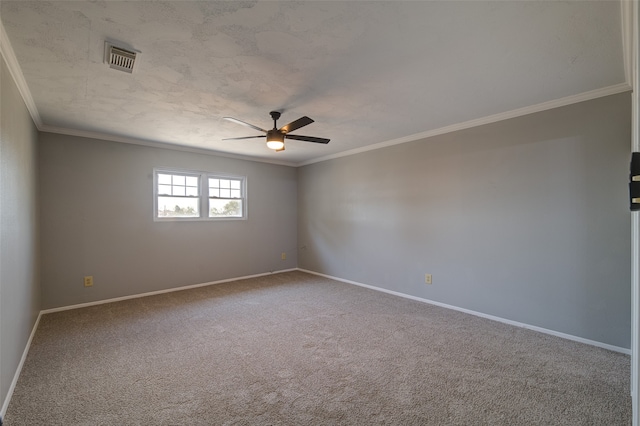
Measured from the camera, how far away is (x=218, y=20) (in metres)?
1.72

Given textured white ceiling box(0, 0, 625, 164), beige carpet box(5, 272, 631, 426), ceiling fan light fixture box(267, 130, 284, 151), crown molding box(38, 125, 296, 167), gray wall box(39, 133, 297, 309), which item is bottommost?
beige carpet box(5, 272, 631, 426)

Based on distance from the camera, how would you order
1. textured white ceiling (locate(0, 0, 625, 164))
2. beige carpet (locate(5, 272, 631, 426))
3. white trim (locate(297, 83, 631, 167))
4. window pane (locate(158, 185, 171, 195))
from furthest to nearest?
1. window pane (locate(158, 185, 171, 195))
2. white trim (locate(297, 83, 631, 167))
3. beige carpet (locate(5, 272, 631, 426))
4. textured white ceiling (locate(0, 0, 625, 164))

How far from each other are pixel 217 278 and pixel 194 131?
105 inches

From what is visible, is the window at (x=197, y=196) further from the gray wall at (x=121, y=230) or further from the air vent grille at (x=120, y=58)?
the air vent grille at (x=120, y=58)

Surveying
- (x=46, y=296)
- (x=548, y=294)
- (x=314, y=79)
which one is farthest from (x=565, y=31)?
(x=46, y=296)

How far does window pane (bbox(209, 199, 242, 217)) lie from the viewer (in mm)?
5277

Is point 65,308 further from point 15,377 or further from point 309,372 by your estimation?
point 309,372

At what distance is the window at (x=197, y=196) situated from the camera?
4.69 m

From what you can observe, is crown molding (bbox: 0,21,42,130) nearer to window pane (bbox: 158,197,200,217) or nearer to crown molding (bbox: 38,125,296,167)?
crown molding (bbox: 38,125,296,167)

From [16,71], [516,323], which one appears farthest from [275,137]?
[516,323]

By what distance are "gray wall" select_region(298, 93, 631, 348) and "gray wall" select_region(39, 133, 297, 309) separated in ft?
8.30

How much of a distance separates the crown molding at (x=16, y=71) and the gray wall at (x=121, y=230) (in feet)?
3.06

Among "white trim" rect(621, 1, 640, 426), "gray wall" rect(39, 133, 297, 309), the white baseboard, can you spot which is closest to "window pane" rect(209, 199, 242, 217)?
"gray wall" rect(39, 133, 297, 309)

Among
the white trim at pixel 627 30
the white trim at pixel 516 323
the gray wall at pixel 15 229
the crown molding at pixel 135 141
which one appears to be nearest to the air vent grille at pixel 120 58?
the gray wall at pixel 15 229
